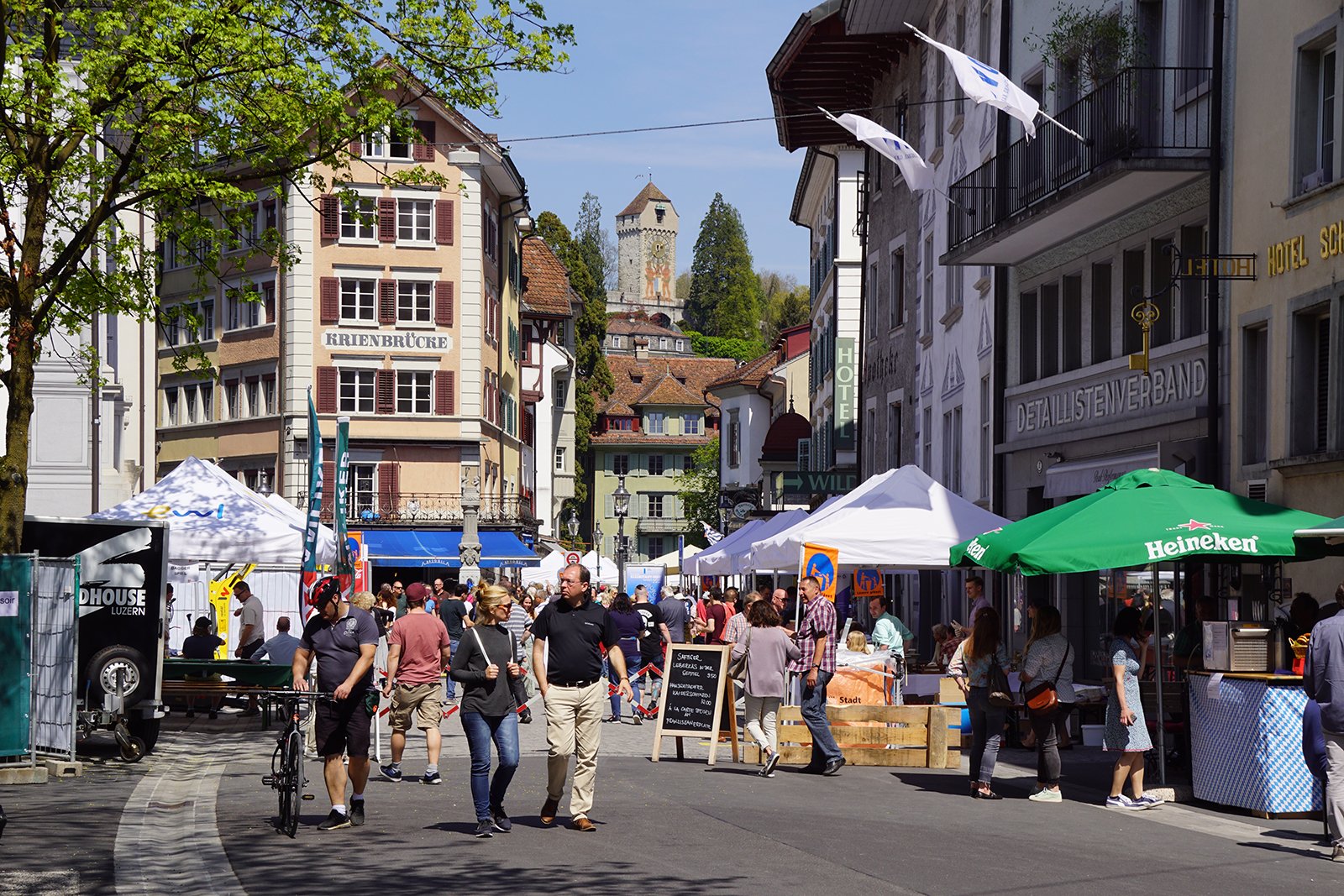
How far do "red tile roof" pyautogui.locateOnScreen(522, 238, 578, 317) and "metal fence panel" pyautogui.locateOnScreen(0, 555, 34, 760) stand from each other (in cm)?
7064

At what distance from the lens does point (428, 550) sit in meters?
64.5

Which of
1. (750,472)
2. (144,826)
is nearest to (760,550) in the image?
(144,826)

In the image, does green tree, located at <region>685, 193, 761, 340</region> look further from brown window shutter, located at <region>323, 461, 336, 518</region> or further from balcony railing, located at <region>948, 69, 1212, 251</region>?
balcony railing, located at <region>948, 69, 1212, 251</region>

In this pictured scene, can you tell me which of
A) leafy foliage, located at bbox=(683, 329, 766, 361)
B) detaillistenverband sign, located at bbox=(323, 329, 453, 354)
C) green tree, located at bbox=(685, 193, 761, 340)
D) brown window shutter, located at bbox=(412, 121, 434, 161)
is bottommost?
detaillistenverband sign, located at bbox=(323, 329, 453, 354)

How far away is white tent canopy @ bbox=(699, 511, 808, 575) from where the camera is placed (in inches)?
1053

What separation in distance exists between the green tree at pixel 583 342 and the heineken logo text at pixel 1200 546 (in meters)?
81.9

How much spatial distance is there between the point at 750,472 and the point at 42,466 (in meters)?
56.6

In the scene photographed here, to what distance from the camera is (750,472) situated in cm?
9306

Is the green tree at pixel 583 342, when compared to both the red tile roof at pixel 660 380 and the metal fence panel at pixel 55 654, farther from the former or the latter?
the metal fence panel at pixel 55 654

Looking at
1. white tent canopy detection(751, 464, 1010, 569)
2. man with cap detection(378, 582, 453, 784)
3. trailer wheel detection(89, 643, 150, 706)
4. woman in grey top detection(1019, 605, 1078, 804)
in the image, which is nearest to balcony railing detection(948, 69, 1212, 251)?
white tent canopy detection(751, 464, 1010, 569)

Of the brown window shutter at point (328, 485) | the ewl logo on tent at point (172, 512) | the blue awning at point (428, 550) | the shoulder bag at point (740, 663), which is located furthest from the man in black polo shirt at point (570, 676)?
the blue awning at point (428, 550)

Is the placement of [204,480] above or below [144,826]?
above

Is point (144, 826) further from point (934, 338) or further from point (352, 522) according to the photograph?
point (352, 522)

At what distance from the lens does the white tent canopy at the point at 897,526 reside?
2098 cm
